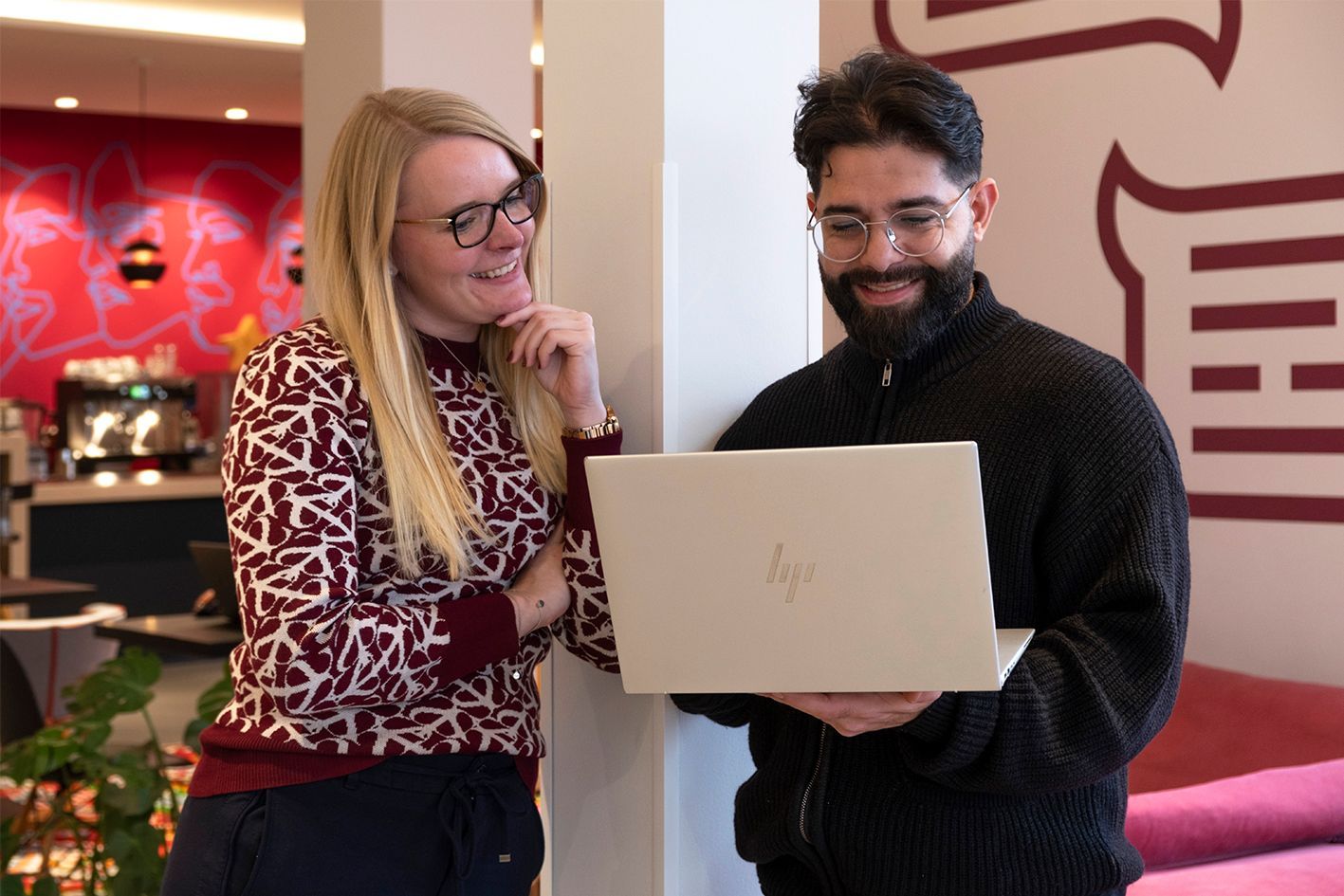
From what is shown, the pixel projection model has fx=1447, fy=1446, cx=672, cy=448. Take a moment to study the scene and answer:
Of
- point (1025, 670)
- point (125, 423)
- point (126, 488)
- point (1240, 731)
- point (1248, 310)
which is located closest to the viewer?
point (1025, 670)

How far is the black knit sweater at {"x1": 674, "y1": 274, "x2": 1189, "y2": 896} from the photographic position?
1441mm

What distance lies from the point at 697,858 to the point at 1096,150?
286 centimetres

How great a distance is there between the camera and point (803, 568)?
1.34 metres

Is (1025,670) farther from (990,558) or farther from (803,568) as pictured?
(803,568)

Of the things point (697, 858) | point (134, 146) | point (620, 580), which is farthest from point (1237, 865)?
point (134, 146)

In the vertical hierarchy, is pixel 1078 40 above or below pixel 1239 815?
above

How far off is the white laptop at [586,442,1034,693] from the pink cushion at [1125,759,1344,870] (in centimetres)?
147

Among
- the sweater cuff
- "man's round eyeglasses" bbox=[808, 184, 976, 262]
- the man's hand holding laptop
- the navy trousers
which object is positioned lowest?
the navy trousers

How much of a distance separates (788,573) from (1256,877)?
5.85ft

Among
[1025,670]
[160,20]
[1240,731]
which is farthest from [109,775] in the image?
[160,20]

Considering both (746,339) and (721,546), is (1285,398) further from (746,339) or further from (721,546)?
(721,546)

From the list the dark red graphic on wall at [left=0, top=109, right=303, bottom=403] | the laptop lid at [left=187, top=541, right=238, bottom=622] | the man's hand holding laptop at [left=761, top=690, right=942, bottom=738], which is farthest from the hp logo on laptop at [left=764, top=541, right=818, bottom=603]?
the dark red graphic on wall at [left=0, top=109, right=303, bottom=403]

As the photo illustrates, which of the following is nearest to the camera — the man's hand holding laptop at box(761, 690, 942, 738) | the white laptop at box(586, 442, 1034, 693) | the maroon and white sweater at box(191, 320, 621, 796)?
the white laptop at box(586, 442, 1034, 693)

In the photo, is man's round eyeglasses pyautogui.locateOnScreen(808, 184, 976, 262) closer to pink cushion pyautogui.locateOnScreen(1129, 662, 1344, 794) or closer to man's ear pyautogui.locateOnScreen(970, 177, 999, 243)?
man's ear pyautogui.locateOnScreen(970, 177, 999, 243)
